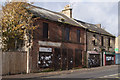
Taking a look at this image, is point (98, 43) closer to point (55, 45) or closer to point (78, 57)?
point (78, 57)

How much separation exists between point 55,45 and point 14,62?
6.47 m

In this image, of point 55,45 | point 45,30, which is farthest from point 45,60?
point 45,30

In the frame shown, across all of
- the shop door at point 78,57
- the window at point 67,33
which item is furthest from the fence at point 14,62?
the shop door at point 78,57

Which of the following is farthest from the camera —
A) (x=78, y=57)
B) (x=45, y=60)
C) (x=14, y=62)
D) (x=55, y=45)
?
(x=78, y=57)

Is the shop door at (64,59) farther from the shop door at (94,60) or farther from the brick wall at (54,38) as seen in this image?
the shop door at (94,60)

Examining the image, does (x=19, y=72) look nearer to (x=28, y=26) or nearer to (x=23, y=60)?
(x=23, y=60)

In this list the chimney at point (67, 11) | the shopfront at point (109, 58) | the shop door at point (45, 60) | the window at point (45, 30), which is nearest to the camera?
the shop door at point (45, 60)

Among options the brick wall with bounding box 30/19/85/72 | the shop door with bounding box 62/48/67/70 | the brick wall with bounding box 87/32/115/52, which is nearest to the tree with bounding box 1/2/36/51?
the brick wall with bounding box 30/19/85/72

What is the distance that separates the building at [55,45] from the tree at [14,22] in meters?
1.19

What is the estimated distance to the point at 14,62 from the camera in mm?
18219

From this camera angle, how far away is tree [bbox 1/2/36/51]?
18.2 metres

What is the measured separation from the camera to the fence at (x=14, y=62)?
17.3 metres

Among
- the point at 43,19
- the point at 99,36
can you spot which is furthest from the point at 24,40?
the point at 99,36

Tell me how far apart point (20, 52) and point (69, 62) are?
27.5ft
